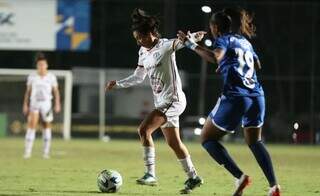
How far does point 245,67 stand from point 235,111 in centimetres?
49

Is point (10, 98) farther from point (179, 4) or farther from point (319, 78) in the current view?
point (319, 78)

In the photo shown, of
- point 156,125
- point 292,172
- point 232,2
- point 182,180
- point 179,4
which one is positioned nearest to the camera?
point 156,125

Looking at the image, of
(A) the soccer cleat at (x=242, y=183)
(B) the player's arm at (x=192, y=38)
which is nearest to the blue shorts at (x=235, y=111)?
(A) the soccer cleat at (x=242, y=183)

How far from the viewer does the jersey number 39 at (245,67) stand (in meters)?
8.43

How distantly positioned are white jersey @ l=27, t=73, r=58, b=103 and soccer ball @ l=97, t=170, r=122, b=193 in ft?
25.2

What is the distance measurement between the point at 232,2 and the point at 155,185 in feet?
58.1

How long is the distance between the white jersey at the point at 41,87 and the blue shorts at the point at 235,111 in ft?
29.4

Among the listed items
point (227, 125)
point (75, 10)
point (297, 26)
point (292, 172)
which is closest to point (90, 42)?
point (75, 10)

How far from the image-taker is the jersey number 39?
27.7 feet

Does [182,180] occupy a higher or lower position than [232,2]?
lower

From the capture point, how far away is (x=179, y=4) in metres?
29.4

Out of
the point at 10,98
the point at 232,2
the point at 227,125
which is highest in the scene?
the point at 232,2

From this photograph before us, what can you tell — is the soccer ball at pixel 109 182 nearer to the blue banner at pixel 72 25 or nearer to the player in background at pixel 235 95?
the player in background at pixel 235 95

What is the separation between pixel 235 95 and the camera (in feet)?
27.6
